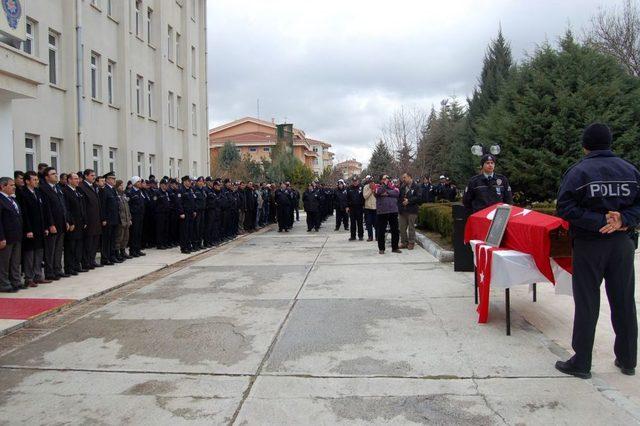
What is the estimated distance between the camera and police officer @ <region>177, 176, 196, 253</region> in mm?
14578

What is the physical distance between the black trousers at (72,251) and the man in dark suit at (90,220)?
27 cm

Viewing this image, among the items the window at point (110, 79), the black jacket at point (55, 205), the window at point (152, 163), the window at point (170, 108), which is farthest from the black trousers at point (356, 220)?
the window at point (170, 108)

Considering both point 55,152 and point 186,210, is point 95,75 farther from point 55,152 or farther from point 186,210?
point 186,210

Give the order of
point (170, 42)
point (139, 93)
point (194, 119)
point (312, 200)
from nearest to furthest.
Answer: point (312, 200)
point (139, 93)
point (170, 42)
point (194, 119)

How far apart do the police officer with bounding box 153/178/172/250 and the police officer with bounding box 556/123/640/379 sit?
12257 mm

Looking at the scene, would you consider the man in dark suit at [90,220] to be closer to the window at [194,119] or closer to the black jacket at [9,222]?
the black jacket at [9,222]

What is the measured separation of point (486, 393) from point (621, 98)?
654 inches

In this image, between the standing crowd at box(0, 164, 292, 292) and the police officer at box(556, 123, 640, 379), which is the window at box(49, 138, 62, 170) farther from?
the police officer at box(556, 123, 640, 379)

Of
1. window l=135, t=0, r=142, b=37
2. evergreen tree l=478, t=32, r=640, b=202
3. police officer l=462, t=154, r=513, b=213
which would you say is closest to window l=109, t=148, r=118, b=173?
window l=135, t=0, r=142, b=37

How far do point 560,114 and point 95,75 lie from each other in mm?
15173

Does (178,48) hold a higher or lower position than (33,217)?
higher

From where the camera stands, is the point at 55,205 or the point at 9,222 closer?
the point at 9,222

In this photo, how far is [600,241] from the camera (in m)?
Answer: 4.71

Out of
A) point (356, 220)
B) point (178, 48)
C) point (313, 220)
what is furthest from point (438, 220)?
point (178, 48)
